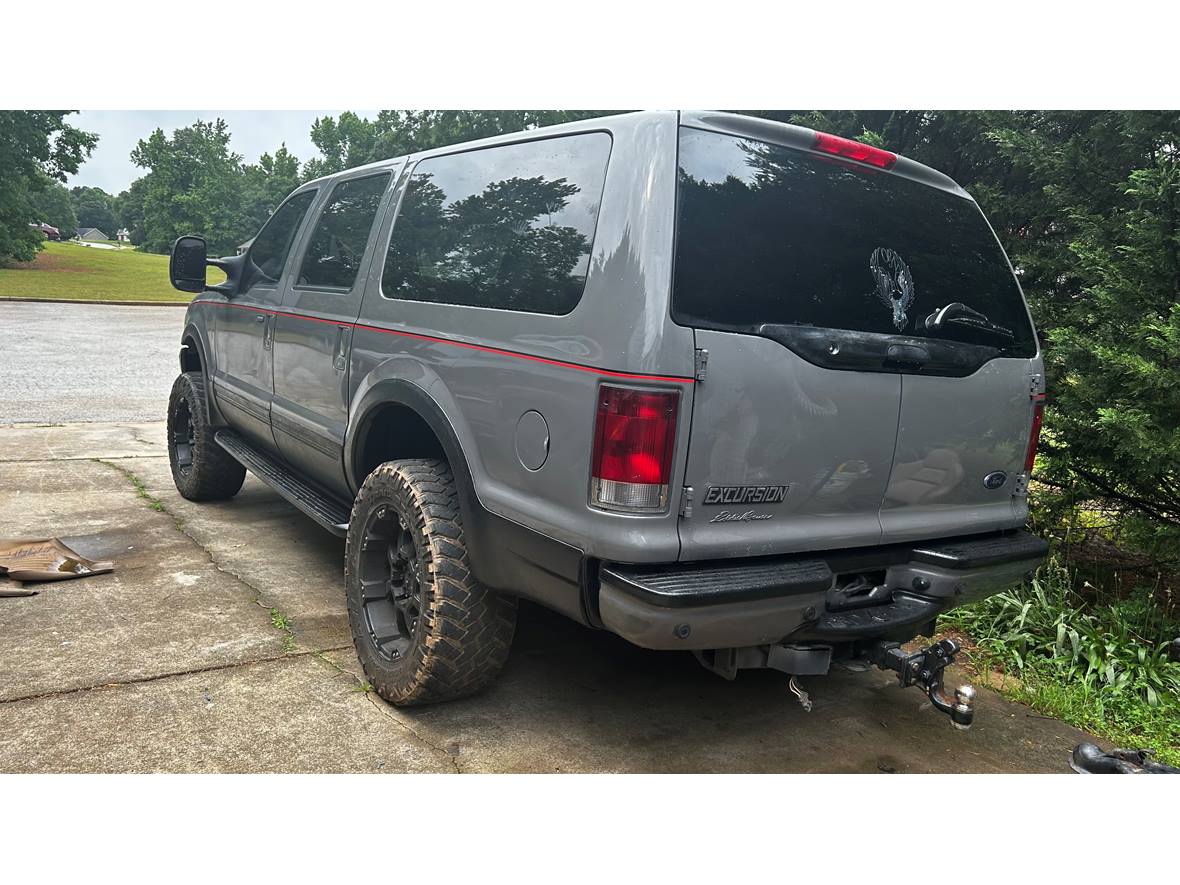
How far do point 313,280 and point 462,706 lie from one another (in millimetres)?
2245

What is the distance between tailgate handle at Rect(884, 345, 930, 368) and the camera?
8.97ft

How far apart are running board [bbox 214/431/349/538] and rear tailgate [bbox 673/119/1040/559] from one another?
184 cm

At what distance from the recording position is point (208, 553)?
16.2 ft

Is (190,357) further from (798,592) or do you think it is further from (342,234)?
(798,592)

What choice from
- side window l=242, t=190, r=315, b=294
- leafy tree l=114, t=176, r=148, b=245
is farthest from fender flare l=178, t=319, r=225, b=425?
leafy tree l=114, t=176, r=148, b=245

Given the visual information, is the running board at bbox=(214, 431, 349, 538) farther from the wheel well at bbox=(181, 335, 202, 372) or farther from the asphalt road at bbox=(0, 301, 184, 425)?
the asphalt road at bbox=(0, 301, 184, 425)

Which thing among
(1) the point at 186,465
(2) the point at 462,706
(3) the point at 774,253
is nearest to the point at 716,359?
(3) the point at 774,253

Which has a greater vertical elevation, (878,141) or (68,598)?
(878,141)

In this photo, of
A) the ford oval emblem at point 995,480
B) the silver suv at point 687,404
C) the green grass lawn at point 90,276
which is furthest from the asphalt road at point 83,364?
the ford oval emblem at point 995,480

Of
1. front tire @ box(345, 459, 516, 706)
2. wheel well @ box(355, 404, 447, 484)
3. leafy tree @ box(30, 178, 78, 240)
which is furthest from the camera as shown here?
leafy tree @ box(30, 178, 78, 240)

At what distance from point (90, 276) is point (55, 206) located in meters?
2.87

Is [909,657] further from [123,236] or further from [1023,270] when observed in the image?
[123,236]

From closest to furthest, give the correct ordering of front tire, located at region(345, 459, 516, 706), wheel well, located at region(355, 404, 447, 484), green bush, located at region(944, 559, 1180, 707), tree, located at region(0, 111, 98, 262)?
front tire, located at region(345, 459, 516, 706) < wheel well, located at region(355, 404, 447, 484) < green bush, located at region(944, 559, 1180, 707) < tree, located at region(0, 111, 98, 262)

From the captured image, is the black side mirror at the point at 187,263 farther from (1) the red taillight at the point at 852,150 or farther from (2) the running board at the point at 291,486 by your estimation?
(1) the red taillight at the point at 852,150
